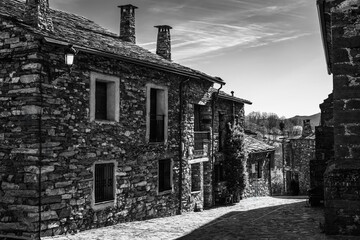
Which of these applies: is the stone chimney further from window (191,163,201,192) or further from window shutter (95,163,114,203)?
window shutter (95,163,114,203)

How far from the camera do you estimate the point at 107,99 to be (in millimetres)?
12594

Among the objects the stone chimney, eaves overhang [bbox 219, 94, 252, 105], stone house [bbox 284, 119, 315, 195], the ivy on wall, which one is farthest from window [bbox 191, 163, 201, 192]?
the stone chimney

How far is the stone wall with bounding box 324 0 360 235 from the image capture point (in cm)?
661

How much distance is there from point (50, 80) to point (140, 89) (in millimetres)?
3785

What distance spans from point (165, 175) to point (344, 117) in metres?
9.31

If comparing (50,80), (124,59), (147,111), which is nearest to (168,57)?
(147,111)

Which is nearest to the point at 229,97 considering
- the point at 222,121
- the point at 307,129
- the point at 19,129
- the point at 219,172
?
the point at 222,121

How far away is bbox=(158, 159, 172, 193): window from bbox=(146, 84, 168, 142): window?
2.99 ft

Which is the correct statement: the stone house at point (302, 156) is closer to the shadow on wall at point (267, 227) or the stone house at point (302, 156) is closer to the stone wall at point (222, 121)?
the stone wall at point (222, 121)

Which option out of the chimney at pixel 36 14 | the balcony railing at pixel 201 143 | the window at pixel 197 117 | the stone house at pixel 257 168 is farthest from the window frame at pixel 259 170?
the chimney at pixel 36 14

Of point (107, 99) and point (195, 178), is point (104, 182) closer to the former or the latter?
point (107, 99)

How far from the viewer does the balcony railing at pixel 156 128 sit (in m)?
14.5

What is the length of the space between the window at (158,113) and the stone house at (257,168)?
929 centimetres

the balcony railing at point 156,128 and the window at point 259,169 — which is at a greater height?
the balcony railing at point 156,128
